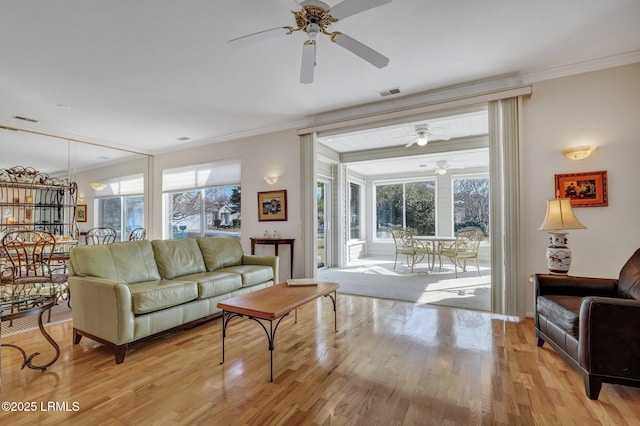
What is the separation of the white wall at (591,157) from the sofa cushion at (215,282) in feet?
11.4

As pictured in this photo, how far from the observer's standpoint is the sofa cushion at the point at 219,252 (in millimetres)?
3996

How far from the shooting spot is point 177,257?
3.64 metres

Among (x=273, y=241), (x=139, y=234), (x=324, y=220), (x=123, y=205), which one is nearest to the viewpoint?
(x=273, y=241)

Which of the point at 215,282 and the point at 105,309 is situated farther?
the point at 215,282

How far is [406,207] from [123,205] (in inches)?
315

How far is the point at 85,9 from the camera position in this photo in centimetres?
239

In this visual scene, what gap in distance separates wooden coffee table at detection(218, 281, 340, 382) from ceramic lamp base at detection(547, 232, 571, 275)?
7.09 feet

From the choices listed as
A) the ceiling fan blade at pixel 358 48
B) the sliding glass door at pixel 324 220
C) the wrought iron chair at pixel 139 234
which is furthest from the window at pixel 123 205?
the ceiling fan blade at pixel 358 48

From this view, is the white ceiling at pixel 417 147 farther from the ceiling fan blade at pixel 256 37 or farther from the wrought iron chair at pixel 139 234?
the wrought iron chair at pixel 139 234

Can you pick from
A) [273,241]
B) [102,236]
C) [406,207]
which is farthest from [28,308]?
[406,207]

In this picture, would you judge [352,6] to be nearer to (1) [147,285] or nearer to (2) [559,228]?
Result: (2) [559,228]

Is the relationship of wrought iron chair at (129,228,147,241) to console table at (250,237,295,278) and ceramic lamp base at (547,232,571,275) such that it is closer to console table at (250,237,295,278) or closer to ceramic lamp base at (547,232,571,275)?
console table at (250,237,295,278)

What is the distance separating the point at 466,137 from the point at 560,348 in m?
4.75

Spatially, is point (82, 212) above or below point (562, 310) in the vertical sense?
above
